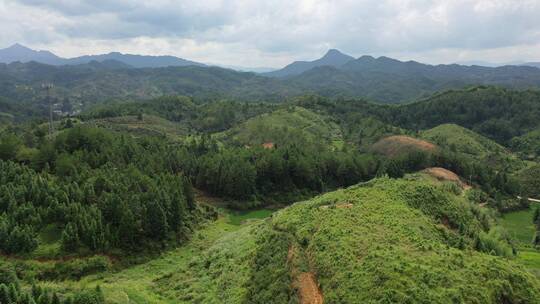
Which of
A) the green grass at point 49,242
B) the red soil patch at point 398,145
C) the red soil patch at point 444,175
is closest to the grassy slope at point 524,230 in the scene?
the red soil patch at point 444,175

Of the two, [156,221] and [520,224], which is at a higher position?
[156,221]

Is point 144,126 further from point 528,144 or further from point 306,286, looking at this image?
point 528,144

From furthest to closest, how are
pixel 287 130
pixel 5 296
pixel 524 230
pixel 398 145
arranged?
pixel 287 130, pixel 398 145, pixel 524 230, pixel 5 296

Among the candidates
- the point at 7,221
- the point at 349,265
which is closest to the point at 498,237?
the point at 349,265

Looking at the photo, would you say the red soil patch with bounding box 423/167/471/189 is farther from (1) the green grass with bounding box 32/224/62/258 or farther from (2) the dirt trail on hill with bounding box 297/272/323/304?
(1) the green grass with bounding box 32/224/62/258

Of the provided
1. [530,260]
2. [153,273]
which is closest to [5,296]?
[153,273]

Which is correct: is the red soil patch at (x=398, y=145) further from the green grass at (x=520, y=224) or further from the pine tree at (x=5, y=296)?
the pine tree at (x=5, y=296)

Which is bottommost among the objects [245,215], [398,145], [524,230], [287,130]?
[524,230]

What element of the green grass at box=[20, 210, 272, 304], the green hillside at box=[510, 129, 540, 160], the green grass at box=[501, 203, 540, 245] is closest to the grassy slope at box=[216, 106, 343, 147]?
the green grass at box=[501, 203, 540, 245]
